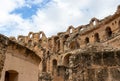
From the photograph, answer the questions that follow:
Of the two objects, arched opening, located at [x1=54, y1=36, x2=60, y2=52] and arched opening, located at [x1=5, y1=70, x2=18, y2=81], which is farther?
arched opening, located at [x1=54, y1=36, x2=60, y2=52]

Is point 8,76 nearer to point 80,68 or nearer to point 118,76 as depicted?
point 80,68

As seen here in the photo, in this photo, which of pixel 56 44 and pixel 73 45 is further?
pixel 56 44

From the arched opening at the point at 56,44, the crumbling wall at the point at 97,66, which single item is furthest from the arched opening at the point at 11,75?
the arched opening at the point at 56,44

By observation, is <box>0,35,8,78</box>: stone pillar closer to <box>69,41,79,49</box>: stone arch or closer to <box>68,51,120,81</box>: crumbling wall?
<box>68,51,120,81</box>: crumbling wall

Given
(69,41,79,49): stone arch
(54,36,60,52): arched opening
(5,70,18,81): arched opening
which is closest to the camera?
(5,70,18,81): arched opening

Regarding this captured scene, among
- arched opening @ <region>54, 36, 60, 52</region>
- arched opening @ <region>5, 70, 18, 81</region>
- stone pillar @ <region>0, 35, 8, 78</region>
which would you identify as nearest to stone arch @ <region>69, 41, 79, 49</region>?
arched opening @ <region>54, 36, 60, 52</region>

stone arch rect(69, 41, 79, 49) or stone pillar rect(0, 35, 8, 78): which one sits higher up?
stone arch rect(69, 41, 79, 49)

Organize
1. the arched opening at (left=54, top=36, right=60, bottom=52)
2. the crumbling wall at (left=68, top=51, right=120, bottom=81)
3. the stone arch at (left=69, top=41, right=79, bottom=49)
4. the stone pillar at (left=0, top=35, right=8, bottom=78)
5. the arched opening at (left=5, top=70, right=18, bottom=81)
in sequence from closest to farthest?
the crumbling wall at (left=68, top=51, right=120, bottom=81), the stone pillar at (left=0, top=35, right=8, bottom=78), the arched opening at (left=5, top=70, right=18, bottom=81), the stone arch at (left=69, top=41, right=79, bottom=49), the arched opening at (left=54, top=36, right=60, bottom=52)

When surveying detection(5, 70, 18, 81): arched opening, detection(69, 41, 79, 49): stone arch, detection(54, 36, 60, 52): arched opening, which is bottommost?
detection(5, 70, 18, 81): arched opening

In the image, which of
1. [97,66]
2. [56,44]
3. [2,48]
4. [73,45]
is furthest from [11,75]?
[56,44]

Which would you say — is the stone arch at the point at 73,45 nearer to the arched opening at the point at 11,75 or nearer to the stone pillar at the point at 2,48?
the arched opening at the point at 11,75

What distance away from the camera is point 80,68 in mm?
6117

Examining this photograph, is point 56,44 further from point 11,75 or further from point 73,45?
point 11,75

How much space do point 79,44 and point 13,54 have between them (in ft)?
98.3
